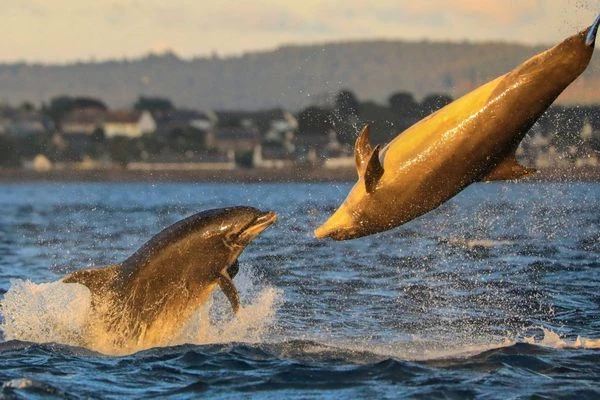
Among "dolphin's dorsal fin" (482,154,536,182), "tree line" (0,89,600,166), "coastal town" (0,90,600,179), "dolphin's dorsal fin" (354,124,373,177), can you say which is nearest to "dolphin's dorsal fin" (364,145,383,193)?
"dolphin's dorsal fin" (354,124,373,177)

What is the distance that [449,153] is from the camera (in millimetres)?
14320

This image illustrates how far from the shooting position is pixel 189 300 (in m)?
16.8

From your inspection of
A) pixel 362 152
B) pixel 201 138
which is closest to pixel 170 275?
pixel 362 152

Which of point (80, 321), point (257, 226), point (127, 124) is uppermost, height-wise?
point (127, 124)

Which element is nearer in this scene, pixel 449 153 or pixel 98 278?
Result: pixel 449 153

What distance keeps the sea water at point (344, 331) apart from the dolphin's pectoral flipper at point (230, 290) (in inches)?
20.0

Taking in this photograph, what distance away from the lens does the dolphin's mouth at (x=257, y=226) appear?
1658cm

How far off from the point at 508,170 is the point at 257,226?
3457 mm

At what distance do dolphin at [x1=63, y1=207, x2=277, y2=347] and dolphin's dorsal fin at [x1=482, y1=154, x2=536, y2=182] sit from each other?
10.5ft

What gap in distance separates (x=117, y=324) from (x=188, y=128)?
17069 centimetres

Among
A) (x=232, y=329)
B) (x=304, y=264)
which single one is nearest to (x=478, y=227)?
(x=304, y=264)

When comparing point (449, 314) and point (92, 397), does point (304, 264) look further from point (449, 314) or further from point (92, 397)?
point (92, 397)

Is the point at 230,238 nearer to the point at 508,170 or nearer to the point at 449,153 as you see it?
the point at 449,153

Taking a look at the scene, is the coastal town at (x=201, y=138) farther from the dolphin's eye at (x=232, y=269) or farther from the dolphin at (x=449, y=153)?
the dolphin at (x=449, y=153)
